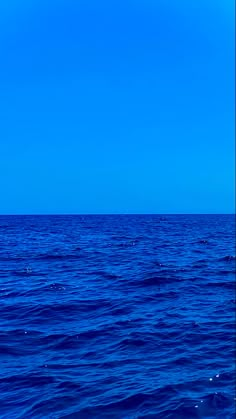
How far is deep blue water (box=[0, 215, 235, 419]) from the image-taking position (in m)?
6.42

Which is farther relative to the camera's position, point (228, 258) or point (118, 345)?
point (228, 258)

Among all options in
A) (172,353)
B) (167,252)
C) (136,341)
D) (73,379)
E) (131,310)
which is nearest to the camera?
(73,379)

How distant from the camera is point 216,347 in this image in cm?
880

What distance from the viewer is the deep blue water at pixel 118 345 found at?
6.42 metres

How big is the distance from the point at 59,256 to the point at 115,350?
1599 cm

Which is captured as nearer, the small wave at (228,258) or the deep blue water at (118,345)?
the deep blue water at (118,345)

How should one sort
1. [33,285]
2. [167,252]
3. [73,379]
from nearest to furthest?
[73,379] < [33,285] < [167,252]

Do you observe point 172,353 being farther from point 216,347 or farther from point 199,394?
point 199,394

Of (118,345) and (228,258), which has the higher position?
(228,258)

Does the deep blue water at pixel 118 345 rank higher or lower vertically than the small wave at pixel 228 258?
lower

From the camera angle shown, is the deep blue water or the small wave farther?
the small wave

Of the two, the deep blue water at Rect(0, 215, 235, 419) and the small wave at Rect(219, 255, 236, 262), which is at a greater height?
the small wave at Rect(219, 255, 236, 262)

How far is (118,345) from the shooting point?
8961 mm

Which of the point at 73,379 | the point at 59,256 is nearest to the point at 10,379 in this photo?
the point at 73,379
